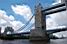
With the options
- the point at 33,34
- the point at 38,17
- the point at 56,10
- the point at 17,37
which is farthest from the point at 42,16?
the point at 17,37

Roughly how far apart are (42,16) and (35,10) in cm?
169

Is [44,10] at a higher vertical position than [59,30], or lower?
higher

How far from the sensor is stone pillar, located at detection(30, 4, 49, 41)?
79.0 ft

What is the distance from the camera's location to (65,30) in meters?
26.9

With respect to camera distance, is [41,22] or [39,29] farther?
[41,22]

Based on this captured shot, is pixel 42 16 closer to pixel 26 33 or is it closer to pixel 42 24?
pixel 42 24

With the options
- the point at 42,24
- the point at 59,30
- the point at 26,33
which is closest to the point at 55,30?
the point at 59,30

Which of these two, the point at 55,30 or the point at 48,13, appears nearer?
the point at 55,30

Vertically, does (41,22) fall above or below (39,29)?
above

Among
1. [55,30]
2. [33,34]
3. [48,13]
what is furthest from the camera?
[48,13]

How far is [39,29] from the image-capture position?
25.0 metres

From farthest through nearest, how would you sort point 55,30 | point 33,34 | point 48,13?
1. point 48,13
2. point 55,30
3. point 33,34

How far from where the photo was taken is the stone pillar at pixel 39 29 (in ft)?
79.0

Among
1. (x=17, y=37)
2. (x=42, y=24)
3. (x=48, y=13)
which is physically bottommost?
(x=17, y=37)
